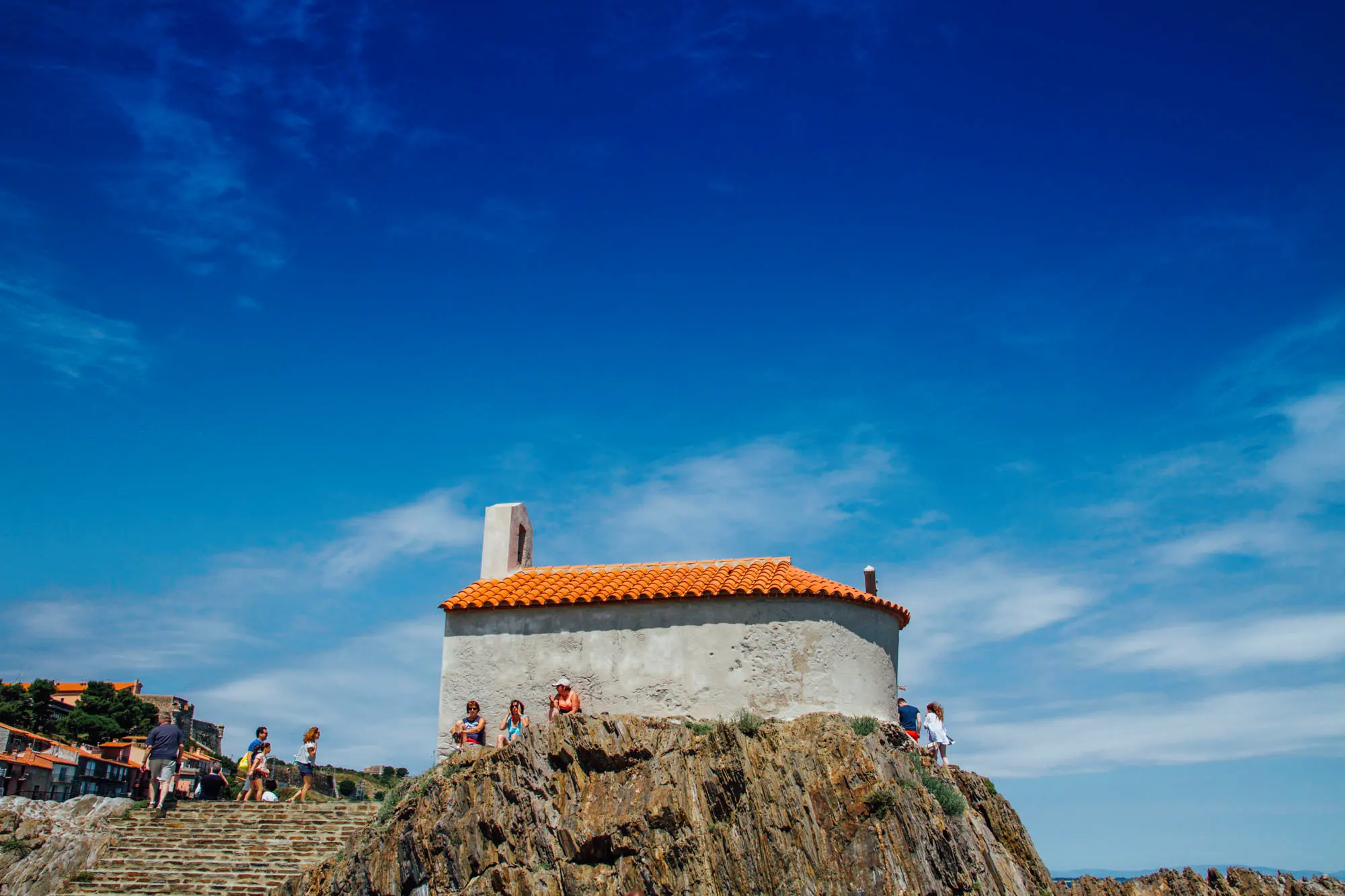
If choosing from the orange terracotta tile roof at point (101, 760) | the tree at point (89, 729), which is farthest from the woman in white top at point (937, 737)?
the tree at point (89, 729)

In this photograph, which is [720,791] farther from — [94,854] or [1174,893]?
[1174,893]

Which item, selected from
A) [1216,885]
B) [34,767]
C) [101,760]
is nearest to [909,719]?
[1216,885]

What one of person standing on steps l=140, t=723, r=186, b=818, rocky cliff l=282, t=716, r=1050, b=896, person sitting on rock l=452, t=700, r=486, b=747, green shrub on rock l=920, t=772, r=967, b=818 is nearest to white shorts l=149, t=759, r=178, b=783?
person standing on steps l=140, t=723, r=186, b=818

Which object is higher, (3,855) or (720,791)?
(720,791)

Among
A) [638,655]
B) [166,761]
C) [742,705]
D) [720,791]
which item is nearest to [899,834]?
[720,791]

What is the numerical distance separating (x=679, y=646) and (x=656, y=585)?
5.15 ft

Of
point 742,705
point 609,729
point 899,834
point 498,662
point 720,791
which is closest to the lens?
point 899,834

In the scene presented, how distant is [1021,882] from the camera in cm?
1762

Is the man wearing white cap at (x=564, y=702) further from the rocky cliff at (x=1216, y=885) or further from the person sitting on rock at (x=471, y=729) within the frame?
the rocky cliff at (x=1216, y=885)

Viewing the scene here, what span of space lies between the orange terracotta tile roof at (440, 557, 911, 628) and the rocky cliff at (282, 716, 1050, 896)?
9.77 feet

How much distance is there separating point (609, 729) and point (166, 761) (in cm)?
1026

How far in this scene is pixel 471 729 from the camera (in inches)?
809

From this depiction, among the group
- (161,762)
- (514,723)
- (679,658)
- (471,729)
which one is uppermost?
(679,658)

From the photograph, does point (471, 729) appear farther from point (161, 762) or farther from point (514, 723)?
point (161, 762)
